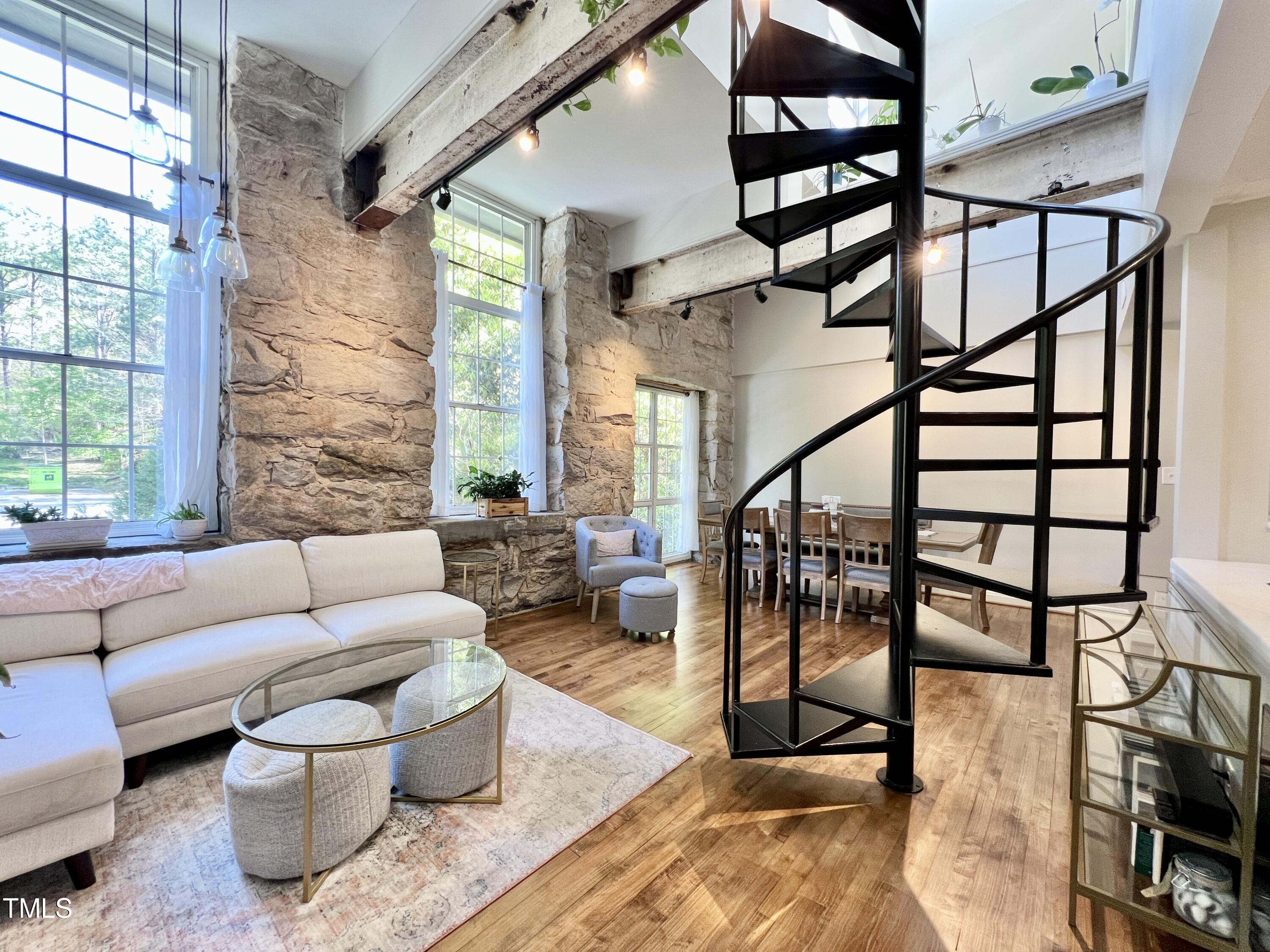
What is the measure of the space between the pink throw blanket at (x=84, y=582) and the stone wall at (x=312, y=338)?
59cm

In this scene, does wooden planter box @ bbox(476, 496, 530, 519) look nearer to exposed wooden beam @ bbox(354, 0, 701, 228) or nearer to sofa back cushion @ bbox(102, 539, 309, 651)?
sofa back cushion @ bbox(102, 539, 309, 651)

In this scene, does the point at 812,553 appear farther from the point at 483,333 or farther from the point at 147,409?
the point at 147,409

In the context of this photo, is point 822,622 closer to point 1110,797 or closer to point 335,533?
point 1110,797

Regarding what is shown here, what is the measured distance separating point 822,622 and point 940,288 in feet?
11.6

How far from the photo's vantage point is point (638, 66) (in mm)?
1988

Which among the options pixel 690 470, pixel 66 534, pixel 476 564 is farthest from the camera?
pixel 690 470

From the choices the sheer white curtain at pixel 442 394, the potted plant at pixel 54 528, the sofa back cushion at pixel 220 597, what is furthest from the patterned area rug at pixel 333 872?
the sheer white curtain at pixel 442 394

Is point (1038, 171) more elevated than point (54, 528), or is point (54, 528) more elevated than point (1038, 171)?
point (1038, 171)

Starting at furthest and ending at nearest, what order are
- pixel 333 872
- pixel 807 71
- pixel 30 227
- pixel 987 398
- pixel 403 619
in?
1. pixel 987 398
2. pixel 403 619
3. pixel 30 227
4. pixel 807 71
5. pixel 333 872

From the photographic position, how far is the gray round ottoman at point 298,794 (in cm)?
142

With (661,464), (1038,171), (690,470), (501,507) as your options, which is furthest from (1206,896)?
(690,470)

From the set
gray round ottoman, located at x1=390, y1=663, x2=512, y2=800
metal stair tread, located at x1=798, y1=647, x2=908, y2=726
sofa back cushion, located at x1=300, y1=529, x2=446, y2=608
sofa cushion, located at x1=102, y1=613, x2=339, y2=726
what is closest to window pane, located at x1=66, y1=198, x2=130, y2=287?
sofa back cushion, located at x1=300, y1=529, x2=446, y2=608

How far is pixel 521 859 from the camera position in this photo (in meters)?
1.57

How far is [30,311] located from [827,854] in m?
4.20
